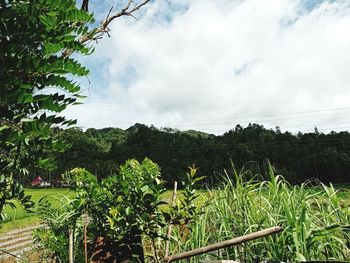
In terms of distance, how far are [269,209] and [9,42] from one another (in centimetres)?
275

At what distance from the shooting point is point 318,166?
4600 cm

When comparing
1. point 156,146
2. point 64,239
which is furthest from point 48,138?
point 156,146

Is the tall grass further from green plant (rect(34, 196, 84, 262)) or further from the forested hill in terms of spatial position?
the forested hill

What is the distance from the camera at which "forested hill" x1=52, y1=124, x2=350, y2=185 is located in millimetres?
47000

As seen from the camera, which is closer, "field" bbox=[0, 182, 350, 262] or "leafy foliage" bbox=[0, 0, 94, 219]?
"leafy foliage" bbox=[0, 0, 94, 219]

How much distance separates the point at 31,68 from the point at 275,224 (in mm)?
2459

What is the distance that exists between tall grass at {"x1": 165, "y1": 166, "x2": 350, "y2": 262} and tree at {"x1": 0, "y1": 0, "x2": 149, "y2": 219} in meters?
1.42

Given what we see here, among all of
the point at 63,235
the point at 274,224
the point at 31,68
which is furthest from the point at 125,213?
the point at 274,224

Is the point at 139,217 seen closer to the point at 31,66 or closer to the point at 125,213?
the point at 125,213

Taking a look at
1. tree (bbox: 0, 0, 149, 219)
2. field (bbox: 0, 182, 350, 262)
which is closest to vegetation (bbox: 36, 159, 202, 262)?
field (bbox: 0, 182, 350, 262)

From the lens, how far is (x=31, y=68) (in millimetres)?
846

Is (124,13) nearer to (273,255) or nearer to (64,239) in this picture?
(64,239)

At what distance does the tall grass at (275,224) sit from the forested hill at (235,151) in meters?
43.4

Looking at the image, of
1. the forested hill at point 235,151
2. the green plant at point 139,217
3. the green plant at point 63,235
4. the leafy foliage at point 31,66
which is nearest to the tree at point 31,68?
the leafy foliage at point 31,66
